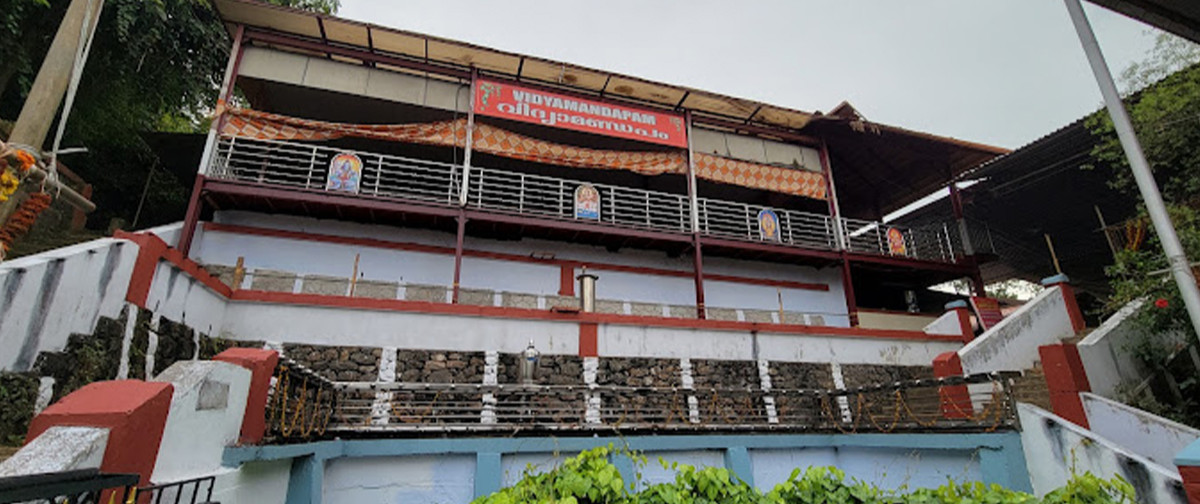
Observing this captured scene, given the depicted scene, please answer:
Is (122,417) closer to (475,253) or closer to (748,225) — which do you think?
(475,253)

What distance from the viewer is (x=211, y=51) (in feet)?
44.4

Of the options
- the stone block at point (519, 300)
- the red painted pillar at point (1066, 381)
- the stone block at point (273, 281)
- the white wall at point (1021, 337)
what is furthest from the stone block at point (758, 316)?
the stone block at point (273, 281)

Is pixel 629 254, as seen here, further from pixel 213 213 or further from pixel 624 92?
pixel 213 213

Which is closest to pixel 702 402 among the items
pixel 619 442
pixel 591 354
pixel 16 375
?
pixel 591 354

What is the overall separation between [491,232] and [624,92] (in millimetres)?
5035

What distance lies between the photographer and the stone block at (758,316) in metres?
13.9

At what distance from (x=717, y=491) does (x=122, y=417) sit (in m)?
2.92

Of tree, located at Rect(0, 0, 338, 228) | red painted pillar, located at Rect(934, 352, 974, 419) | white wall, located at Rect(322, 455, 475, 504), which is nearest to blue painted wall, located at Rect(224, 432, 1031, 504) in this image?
white wall, located at Rect(322, 455, 475, 504)

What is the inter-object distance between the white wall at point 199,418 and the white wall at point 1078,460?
6.70m

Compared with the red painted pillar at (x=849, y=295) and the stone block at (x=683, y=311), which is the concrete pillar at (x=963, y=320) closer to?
the red painted pillar at (x=849, y=295)

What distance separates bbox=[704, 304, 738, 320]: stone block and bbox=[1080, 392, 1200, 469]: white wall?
7.35 meters

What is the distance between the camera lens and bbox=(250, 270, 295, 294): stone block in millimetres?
10727

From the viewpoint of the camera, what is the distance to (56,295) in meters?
4.66

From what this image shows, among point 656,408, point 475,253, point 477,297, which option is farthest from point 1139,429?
point 475,253
